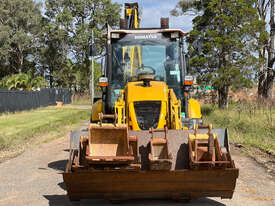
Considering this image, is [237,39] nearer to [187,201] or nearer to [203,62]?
[203,62]

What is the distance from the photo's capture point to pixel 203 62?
22422 mm

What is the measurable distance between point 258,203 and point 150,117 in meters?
2.39

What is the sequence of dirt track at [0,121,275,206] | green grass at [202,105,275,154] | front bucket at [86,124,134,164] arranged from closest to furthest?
1. front bucket at [86,124,134,164]
2. dirt track at [0,121,275,206]
3. green grass at [202,105,275,154]

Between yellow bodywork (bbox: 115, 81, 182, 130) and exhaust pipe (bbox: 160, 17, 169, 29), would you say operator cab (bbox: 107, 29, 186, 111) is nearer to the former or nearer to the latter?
exhaust pipe (bbox: 160, 17, 169, 29)

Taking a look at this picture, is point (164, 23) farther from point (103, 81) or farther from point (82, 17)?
point (82, 17)

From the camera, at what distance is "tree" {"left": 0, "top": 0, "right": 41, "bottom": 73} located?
48.3 m

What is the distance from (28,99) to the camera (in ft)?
101

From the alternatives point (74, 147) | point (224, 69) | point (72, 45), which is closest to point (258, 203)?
point (74, 147)

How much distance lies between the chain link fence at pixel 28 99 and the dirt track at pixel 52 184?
52.7 feet

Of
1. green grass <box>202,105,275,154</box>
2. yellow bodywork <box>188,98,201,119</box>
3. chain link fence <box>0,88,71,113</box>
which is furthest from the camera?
chain link fence <box>0,88,71,113</box>

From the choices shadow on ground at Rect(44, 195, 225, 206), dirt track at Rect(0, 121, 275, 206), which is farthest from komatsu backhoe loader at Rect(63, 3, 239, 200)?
dirt track at Rect(0, 121, 275, 206)

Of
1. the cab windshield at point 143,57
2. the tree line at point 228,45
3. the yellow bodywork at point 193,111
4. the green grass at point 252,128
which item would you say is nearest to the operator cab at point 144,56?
the cab windshield at point 143,57

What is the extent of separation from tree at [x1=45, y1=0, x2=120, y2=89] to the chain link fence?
26.5 ft

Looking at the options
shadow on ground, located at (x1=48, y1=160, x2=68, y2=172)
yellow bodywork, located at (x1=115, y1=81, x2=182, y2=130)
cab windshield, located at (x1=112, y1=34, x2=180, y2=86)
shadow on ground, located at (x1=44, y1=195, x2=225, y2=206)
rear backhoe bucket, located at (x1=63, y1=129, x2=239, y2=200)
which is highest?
cab windshield, located at (x1=112, y1=34, x2=180, y2=86)
